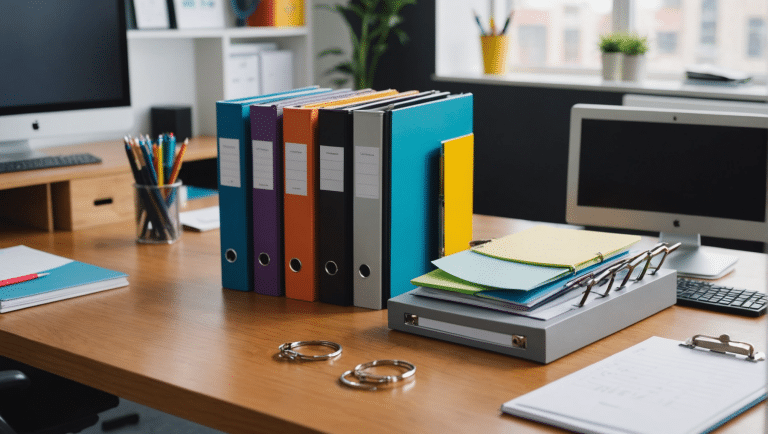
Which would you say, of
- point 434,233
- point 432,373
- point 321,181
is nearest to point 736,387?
point 432,373

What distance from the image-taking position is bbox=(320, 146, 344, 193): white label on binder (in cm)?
139

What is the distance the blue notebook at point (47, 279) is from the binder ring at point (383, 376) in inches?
23.4

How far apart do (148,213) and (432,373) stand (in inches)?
36.8

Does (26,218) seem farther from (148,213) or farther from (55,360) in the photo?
(55,360)

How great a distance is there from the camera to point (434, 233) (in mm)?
1478

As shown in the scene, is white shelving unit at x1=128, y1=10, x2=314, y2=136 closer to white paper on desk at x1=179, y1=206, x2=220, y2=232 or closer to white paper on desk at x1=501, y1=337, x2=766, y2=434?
white paper on desk at x1=179, y1=206, x2=220, y2=232

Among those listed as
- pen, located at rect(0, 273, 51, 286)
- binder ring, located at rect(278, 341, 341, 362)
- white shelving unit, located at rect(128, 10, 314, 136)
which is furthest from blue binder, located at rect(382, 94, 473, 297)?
white shelving unit, located at rect(128, 10, 314, 136)

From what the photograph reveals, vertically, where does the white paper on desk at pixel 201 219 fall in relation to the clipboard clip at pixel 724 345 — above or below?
above

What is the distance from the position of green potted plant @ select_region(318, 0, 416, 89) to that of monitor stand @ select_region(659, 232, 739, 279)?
81.7 inches

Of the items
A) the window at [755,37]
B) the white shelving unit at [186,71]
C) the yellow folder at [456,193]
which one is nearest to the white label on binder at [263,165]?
the yellow folder at [456,193]

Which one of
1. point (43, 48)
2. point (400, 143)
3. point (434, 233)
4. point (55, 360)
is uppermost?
point (43, 48)

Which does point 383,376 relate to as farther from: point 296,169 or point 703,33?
point 703,33

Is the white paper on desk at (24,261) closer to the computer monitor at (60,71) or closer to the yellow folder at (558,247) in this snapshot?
the computer monitor at (60,71)

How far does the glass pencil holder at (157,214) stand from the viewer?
70.6 inches
